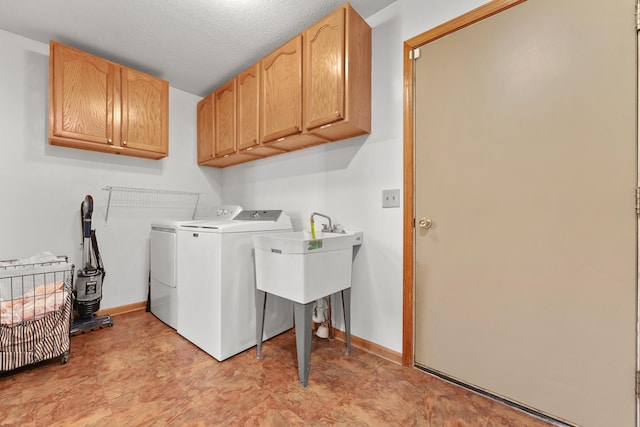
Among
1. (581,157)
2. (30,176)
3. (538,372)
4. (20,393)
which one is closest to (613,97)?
(581,157)

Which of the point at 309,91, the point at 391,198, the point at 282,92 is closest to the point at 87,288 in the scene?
the point at 282,92

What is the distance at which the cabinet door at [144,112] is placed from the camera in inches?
95.7

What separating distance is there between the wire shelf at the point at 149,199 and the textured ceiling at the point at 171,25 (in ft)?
4.00

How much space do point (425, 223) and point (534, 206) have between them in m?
0.54

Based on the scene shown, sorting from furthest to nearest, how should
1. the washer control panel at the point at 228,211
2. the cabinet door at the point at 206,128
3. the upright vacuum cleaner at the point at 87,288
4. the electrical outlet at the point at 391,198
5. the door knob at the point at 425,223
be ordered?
the cabinet door at the point at 206,128 < the washer control panel at the point at 228,211 < the upright vacuum cleaner at the point at 87,288 < the electrical outlet at the point at 391,198 < the door knob at the point at 425,223

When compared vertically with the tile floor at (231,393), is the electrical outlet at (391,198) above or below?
above

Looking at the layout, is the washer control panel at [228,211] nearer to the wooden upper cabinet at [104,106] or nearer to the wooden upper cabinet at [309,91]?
the wooden upper cabinet at [309,91]

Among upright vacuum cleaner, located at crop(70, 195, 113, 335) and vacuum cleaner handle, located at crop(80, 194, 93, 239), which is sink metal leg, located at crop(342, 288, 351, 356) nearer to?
upright vacuum cleaner, located at crop(70, 195, 113, 335)

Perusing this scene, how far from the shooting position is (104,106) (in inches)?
90.8

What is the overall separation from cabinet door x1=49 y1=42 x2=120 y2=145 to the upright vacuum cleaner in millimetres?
536

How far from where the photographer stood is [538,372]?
1317 mm

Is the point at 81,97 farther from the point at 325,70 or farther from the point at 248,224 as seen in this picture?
the point at 325,70

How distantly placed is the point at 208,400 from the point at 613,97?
7.84ft

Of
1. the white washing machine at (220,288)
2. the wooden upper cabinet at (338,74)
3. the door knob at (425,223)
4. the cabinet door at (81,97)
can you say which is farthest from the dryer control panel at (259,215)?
the cabinet door at (81,97)
